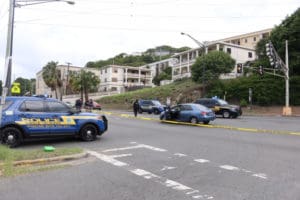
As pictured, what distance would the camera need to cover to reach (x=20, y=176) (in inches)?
311

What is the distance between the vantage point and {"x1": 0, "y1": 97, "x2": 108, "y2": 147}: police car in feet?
40.2

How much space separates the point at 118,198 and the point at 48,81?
85.1 meters

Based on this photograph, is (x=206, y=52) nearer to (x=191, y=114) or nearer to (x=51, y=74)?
(x=51, y=74)

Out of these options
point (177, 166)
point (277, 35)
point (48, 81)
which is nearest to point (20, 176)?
point (177, 166)

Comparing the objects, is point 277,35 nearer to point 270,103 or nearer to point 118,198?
point 270,103

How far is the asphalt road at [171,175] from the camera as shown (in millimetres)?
6539

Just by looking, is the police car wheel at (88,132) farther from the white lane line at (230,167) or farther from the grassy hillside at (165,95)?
the grassy hillside at (165,95)

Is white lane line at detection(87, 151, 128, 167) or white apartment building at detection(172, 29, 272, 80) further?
white apartment building at detection(172, 29, 272, 80)

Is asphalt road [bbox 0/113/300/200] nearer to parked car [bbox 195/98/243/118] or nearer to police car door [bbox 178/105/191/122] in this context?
police car door [bbox 178/105/191/122]

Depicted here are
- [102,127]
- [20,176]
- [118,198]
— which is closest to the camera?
[118,198]

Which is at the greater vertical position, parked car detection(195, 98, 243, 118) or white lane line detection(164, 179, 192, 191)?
parked car detection(195, 98, 243, 118)

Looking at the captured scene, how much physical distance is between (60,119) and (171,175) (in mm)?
6445

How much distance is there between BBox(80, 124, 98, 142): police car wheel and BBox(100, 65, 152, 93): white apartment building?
77413mm

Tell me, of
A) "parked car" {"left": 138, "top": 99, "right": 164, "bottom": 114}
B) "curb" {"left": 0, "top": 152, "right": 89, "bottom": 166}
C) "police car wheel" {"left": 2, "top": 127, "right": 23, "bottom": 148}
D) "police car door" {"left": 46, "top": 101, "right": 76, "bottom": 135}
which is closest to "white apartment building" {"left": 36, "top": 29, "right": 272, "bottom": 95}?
"parked car" {"left": 138, "top": 99, "right": 164, "bottom": 114}
